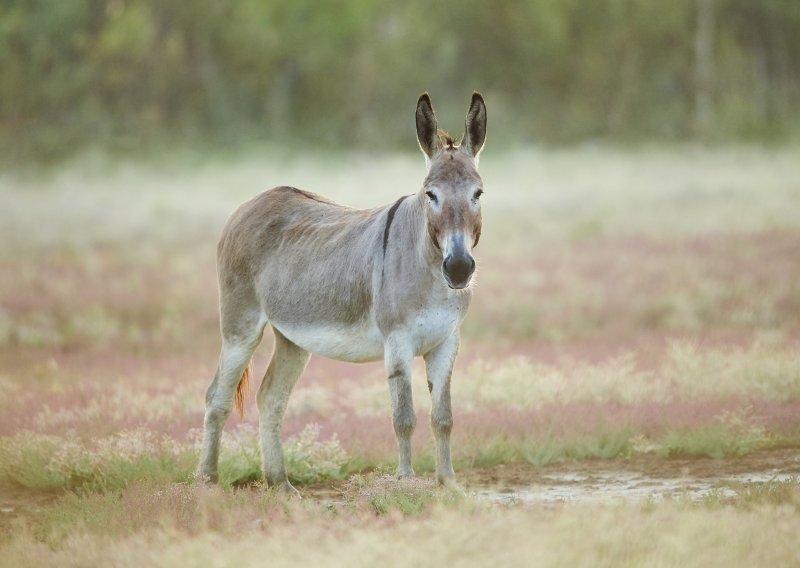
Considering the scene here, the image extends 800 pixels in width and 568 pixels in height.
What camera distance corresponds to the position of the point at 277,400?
8422mm

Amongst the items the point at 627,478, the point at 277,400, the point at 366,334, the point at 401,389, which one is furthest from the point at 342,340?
the point at 627,478

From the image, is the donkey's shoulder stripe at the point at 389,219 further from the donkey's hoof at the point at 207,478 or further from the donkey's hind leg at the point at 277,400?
the donkey's hoof at the point at 207,478

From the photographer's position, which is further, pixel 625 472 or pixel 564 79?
pixel 564 79

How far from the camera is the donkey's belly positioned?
7.50 metres

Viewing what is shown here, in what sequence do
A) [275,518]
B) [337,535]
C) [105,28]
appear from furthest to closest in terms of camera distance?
[105,28] < [275,518] < [337,535]

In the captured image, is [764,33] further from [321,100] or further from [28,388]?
[28,388]

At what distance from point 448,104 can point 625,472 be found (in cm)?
3537

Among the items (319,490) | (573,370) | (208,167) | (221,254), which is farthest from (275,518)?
(208,167)

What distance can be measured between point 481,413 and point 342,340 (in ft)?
9.41

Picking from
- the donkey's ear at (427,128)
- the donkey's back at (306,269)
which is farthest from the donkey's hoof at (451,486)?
the donkey's ear at (427,128)

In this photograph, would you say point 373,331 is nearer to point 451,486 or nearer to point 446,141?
point 451,486

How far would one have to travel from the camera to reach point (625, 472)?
8.54 metres

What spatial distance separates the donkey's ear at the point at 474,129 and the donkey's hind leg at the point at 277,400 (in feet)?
7.52

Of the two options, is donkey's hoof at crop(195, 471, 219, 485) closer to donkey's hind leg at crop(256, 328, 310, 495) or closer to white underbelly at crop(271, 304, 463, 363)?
donkey's hind leg at crop(256, 328, 310, 495)
